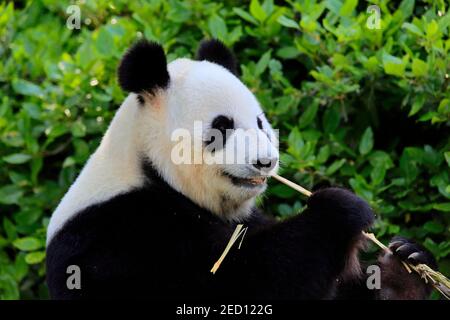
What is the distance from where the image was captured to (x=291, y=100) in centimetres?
588

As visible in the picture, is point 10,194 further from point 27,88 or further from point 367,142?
point 367,142

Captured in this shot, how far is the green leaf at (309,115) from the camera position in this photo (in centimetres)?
586

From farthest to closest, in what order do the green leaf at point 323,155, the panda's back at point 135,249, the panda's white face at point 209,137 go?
the green leaf at point 323,155 → the panda's white face at point 209,137 → the panda's back at point 135,249

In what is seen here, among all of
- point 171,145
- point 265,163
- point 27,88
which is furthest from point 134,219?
point 27,88

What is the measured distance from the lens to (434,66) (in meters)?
5.46

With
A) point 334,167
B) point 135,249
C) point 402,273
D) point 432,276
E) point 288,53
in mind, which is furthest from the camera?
point 288,53

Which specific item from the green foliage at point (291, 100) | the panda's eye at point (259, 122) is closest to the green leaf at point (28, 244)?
the green foliage at point (291, 100)

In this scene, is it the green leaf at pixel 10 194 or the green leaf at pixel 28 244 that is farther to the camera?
the green leaf at pixel 10 194

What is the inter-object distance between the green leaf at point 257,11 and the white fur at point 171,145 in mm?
1663

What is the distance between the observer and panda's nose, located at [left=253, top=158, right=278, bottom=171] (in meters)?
4.25

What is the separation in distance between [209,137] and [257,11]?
199cm

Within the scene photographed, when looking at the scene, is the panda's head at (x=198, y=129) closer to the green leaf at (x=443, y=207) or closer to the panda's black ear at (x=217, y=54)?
the panda's black ear at (x=217, y=54)

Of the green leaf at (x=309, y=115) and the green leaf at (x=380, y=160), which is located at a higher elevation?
the green leaf at (x=309, y=115)

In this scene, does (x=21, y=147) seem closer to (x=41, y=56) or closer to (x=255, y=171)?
(x=41, y=56)
